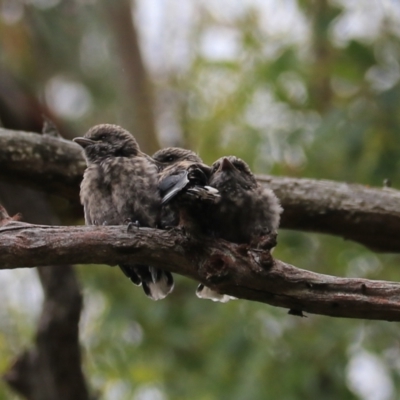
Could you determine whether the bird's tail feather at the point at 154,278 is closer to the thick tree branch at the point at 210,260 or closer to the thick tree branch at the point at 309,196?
the thick tree branch at the point at 210,260

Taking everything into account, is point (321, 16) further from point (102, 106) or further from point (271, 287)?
point (102, 106)

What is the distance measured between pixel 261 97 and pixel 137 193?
525 centimetres

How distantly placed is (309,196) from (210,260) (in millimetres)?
2296

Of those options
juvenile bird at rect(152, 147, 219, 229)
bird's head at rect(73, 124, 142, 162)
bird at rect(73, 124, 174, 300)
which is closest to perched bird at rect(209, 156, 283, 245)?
juvenile bird at rect(152, 147, 219, 229)

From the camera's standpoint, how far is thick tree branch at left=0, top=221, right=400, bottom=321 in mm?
3695

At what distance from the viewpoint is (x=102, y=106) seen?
1215 centimetres

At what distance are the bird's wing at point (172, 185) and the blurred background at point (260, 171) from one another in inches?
100

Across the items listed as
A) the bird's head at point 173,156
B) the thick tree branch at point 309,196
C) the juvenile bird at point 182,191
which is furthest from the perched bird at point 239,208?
the thick tree branch at point 309,196

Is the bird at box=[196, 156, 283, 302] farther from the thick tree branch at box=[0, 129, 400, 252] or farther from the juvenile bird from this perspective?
the thick tree branch at box=[0, 129, 400, 252]

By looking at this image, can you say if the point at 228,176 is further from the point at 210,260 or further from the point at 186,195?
the point at 210,260

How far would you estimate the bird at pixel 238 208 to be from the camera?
13.4ft

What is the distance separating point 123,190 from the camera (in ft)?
14.0

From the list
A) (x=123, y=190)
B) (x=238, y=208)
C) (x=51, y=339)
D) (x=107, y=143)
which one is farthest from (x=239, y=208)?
(x=51, y=339)

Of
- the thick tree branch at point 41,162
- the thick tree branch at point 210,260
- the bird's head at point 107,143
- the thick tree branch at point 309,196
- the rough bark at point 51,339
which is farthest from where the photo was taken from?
the rough bark at point 51,339
